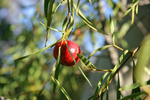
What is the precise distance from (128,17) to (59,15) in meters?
0.60

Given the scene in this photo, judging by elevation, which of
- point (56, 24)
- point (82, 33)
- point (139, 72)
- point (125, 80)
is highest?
point (139, 72)

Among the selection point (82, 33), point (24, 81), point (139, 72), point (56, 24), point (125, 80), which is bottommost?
point (24, 81)

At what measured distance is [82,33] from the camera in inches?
65.9

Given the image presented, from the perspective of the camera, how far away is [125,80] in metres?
1.19

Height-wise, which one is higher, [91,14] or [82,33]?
[91,14]

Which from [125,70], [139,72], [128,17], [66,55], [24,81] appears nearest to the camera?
[139,72]

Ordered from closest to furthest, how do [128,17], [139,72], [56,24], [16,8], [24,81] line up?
[139,72] < [128,17] < [56,24] < [24,81] < [16,8]

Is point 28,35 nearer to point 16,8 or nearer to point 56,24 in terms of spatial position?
point 56,24

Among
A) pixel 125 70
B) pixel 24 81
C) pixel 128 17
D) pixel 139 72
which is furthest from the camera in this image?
pixel 24 81

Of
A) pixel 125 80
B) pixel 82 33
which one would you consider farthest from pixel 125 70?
pixel 82 33

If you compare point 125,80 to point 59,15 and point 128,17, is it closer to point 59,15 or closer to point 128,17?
point 128,17

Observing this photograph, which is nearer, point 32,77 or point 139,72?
point 139,72

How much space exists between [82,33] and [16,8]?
4966 millimetres

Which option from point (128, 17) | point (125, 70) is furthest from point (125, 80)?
point (128, 17)
